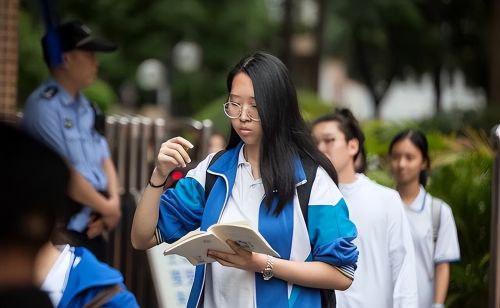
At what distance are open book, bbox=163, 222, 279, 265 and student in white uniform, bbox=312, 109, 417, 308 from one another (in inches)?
73.2

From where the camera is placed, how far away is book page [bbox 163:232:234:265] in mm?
4219

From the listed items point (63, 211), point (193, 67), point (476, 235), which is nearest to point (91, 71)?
point (476, 235)

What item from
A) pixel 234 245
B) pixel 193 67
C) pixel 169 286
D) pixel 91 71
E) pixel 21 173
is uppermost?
pixel 193 67

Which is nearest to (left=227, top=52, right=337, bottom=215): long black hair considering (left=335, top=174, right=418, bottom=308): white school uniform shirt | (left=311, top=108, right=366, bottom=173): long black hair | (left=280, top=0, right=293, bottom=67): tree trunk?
(left=335, top=174, right=418, bottom=308): white school uniform shirt

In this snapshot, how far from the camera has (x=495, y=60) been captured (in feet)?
63.6

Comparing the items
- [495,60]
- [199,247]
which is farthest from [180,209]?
[495,60]

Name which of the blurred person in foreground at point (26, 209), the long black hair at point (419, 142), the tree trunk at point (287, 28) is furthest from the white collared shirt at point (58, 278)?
the tree trunk at point (287, 28)

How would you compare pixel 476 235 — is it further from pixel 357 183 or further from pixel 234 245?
pixel 234 245

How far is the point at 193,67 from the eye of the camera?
3372cm

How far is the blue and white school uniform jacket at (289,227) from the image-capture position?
14.5ft

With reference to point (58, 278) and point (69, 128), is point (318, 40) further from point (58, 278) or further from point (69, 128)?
point (58, 278)

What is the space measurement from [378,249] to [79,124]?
2071 mm

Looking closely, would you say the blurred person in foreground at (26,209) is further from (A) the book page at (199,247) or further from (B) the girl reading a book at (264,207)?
(B) the girl reading a book at (264,207)

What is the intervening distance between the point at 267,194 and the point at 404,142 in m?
3.52
